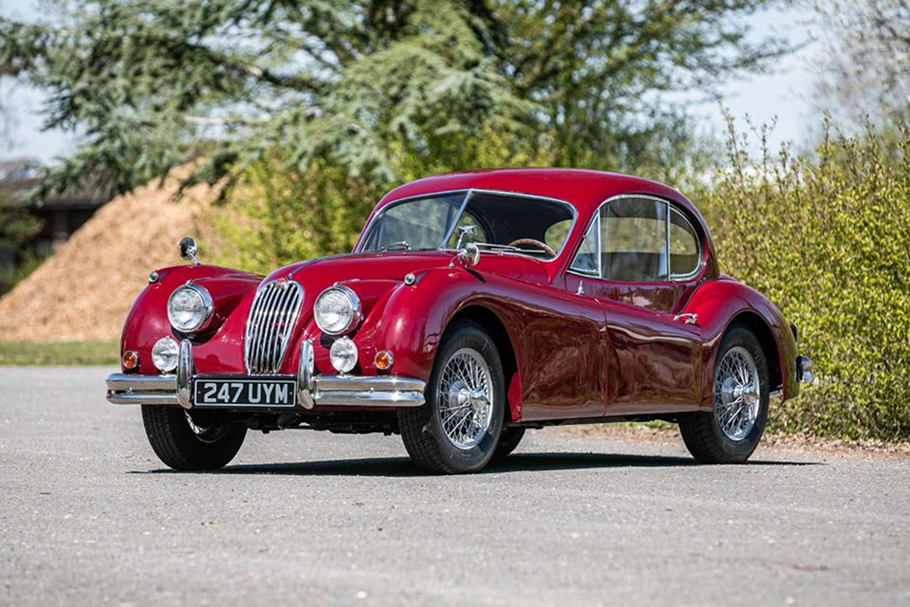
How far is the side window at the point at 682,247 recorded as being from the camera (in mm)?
9992

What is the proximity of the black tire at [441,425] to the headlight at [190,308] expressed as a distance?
1426 mm

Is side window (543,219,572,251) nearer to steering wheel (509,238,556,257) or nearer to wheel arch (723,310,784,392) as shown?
steering wheel (509,238,556,257)

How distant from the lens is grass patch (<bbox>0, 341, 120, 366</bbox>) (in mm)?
27188

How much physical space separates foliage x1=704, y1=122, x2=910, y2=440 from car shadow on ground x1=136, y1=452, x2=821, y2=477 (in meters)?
1.55

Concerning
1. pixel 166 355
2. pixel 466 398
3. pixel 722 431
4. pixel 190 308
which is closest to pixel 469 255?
pixel 466 398

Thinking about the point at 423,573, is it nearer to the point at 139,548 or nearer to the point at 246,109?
the point at 139,548

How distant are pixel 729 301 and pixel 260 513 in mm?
4278

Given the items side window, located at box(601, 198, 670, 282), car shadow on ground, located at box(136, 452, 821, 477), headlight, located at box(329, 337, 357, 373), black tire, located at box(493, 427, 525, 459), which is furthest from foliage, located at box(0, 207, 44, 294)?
headlight, located at box(329, 337, 357, 373)

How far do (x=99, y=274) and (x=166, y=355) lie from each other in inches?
1440

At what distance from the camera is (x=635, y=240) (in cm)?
984

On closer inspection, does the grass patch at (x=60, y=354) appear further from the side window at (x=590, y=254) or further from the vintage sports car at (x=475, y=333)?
the side window at (x=590, y=254)

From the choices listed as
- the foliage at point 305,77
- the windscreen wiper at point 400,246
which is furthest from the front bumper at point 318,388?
the foliage at point 305,77

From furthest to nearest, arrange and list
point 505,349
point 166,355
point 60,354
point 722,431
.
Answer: point 60,354 < point 722,431 < point 166,355 < point 505,349

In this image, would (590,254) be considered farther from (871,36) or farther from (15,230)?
(15,230)
